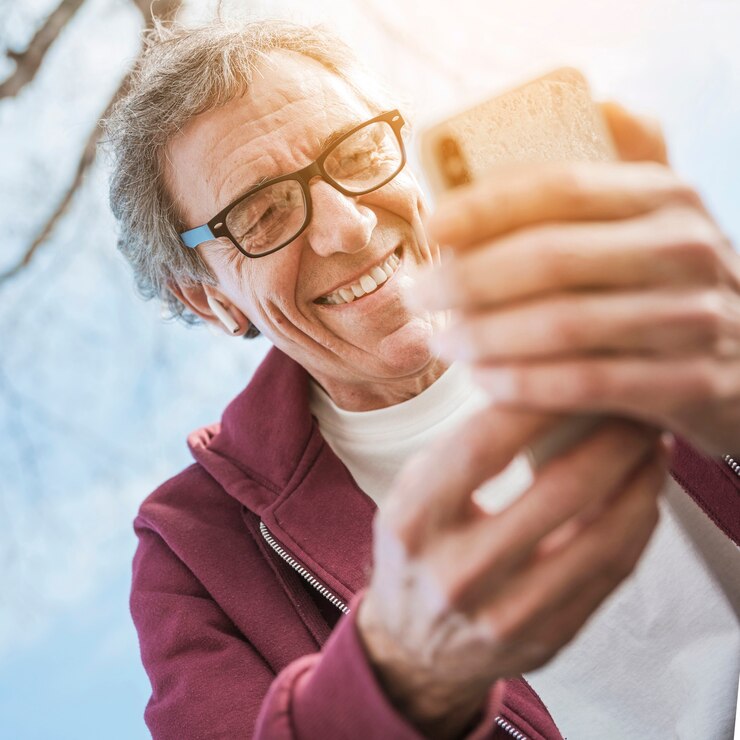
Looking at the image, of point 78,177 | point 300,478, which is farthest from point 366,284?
point 78,177

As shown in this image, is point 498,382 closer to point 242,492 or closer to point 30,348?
point 242,492

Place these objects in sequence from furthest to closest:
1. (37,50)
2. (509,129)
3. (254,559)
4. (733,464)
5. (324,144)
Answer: (37,50), (254,559), (324,144), (733,464), (509,129)

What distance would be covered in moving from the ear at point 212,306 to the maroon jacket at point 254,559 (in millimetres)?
93

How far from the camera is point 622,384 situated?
51 cm

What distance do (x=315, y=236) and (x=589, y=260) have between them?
82 centimetres

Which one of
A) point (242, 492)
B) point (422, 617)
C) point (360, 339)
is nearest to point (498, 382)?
point (422, 617)

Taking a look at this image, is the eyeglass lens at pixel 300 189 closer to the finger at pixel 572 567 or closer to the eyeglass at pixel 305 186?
the eyeglass at pixel 305 186

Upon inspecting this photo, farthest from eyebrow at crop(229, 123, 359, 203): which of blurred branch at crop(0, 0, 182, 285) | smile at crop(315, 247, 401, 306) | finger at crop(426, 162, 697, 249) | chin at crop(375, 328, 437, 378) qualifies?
blurred branch at crop(0, 0, 182, 285)

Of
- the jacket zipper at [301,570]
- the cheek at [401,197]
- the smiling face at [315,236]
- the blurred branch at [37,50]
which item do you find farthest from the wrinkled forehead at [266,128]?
the blurred branch at [37,50]

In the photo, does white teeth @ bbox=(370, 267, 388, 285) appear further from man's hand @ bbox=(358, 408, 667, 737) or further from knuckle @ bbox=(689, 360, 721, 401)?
knuckle @ bbox=(689, 360, 721, 401)

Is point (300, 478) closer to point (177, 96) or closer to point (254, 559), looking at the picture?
point (254, 559)

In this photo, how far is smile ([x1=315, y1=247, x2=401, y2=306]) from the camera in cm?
132

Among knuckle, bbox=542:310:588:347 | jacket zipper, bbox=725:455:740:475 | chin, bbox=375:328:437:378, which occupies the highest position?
knuckle, bbox=542:310:588:347

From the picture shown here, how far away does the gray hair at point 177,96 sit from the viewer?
4.27 ft
